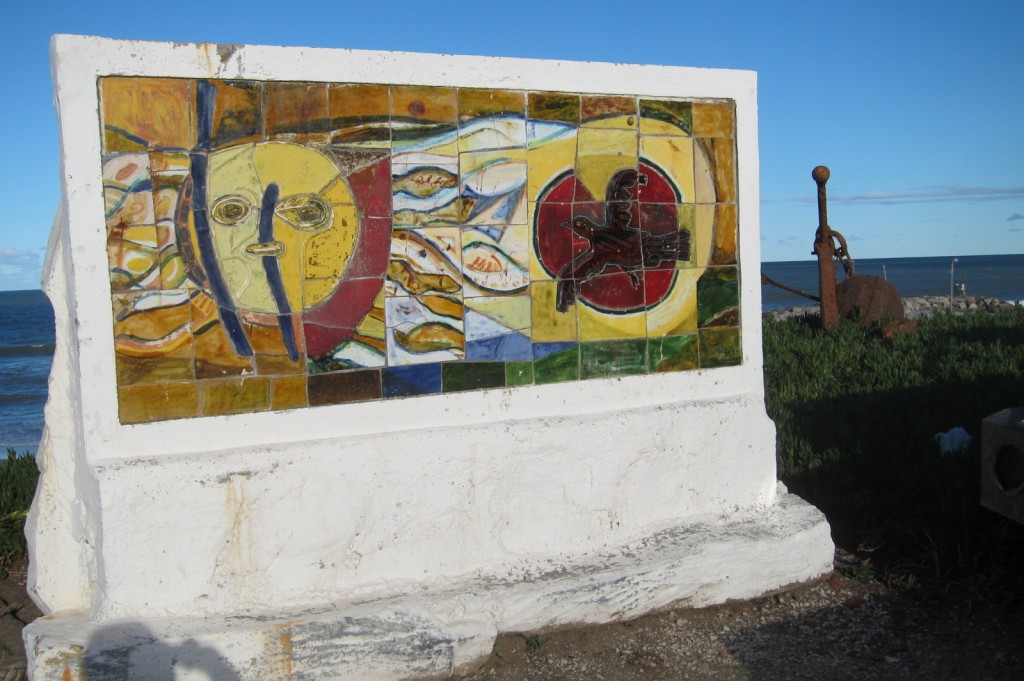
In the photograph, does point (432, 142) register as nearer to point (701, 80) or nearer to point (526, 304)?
point (526, 304)

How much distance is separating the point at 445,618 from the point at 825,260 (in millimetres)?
7578

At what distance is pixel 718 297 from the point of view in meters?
4.81

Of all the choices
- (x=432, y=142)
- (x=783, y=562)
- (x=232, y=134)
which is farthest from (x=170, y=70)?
(x=783, y=562)

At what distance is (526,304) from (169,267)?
1609mm

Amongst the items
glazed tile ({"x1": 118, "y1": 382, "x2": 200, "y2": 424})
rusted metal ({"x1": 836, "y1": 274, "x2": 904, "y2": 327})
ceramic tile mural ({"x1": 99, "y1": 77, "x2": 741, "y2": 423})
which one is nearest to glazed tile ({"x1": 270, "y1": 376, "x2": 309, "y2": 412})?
ceramic tile mural ({"x1": 99, "y1": 77, "x2": 741, "y2": 423})

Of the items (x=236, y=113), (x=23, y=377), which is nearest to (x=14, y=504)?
(x=236, y=113)

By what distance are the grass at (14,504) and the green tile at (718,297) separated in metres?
4.37

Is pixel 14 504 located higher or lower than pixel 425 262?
lower

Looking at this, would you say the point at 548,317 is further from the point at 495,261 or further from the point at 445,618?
the point at 445,618

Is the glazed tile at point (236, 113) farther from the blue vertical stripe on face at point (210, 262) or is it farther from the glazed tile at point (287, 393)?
the glazed tile at point (287, 393)

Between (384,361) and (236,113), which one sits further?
(384,361)

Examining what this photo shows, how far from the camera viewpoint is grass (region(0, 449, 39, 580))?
5.61 metres

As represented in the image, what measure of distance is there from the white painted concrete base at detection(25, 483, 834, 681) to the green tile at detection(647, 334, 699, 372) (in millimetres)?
834

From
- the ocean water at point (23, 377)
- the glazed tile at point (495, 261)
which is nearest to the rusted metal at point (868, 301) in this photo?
the glazed tile at point (495, 261)
